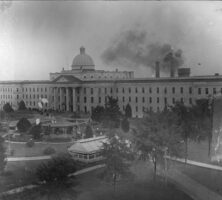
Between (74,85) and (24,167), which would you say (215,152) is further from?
(74,85)

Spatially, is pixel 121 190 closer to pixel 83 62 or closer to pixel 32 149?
pixel 32 149

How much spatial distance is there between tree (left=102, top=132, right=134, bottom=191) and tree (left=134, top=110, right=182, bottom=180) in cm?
104

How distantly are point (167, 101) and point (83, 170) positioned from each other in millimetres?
19707

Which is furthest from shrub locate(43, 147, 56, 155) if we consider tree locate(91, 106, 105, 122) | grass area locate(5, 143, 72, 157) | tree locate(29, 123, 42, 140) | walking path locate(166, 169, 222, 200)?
tree locate(91, 106, 105, 122)

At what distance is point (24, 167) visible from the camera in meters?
18.9

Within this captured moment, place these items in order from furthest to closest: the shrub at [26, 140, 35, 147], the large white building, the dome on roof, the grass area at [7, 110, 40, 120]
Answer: the dome on roof
the large white building
the grass area at [7, 110, 40, 120]
the shrub at [26, 140, 35, 147]

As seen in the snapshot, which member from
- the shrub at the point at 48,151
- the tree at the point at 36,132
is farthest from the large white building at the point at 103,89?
the shrub at the point at 48,151

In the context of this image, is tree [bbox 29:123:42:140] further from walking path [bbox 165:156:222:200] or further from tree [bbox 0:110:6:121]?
walking path [bbox 165:156:222:200]

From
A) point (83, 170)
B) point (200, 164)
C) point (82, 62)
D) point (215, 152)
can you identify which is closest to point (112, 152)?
point (83, 170)

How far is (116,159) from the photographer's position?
1560 cm

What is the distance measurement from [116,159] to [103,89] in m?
25.7

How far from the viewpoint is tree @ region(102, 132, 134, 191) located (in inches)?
614

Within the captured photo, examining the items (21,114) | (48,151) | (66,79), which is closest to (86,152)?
(48,151)

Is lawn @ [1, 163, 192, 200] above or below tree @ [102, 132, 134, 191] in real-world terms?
below
